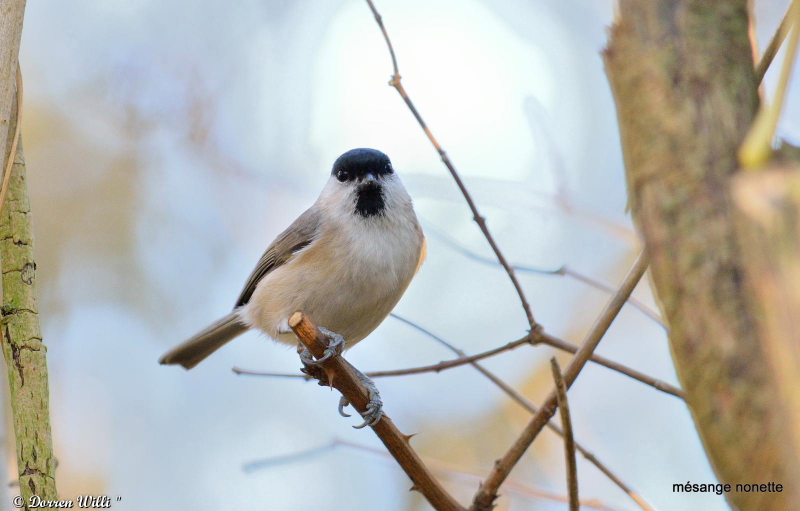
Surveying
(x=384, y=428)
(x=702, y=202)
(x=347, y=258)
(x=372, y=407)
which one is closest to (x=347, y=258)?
(x=347, y=258)

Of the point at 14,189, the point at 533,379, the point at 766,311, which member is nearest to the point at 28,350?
the point at 14,189

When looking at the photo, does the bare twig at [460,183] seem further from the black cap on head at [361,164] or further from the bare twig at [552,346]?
the black cap on head at [361,164]

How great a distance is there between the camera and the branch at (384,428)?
178cm

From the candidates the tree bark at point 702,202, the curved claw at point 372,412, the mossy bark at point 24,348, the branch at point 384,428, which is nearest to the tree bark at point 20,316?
the mossy bark at point 24,348

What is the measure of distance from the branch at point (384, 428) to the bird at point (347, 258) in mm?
758

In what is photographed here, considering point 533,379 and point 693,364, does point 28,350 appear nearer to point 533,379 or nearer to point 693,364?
point 693,364

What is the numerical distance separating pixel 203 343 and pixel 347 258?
1203 mm

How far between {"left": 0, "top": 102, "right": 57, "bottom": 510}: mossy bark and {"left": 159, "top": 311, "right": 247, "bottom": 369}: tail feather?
198cm

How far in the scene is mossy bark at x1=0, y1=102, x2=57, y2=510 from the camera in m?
Answer: 1.42

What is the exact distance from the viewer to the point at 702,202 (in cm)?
81

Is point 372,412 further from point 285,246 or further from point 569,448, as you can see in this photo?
point 285,246

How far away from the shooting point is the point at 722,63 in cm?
83

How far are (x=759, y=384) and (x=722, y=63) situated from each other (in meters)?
0.38

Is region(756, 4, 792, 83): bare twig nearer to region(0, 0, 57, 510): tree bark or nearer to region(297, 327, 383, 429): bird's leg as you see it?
region(297, 327, 383, 429): bird's leg
